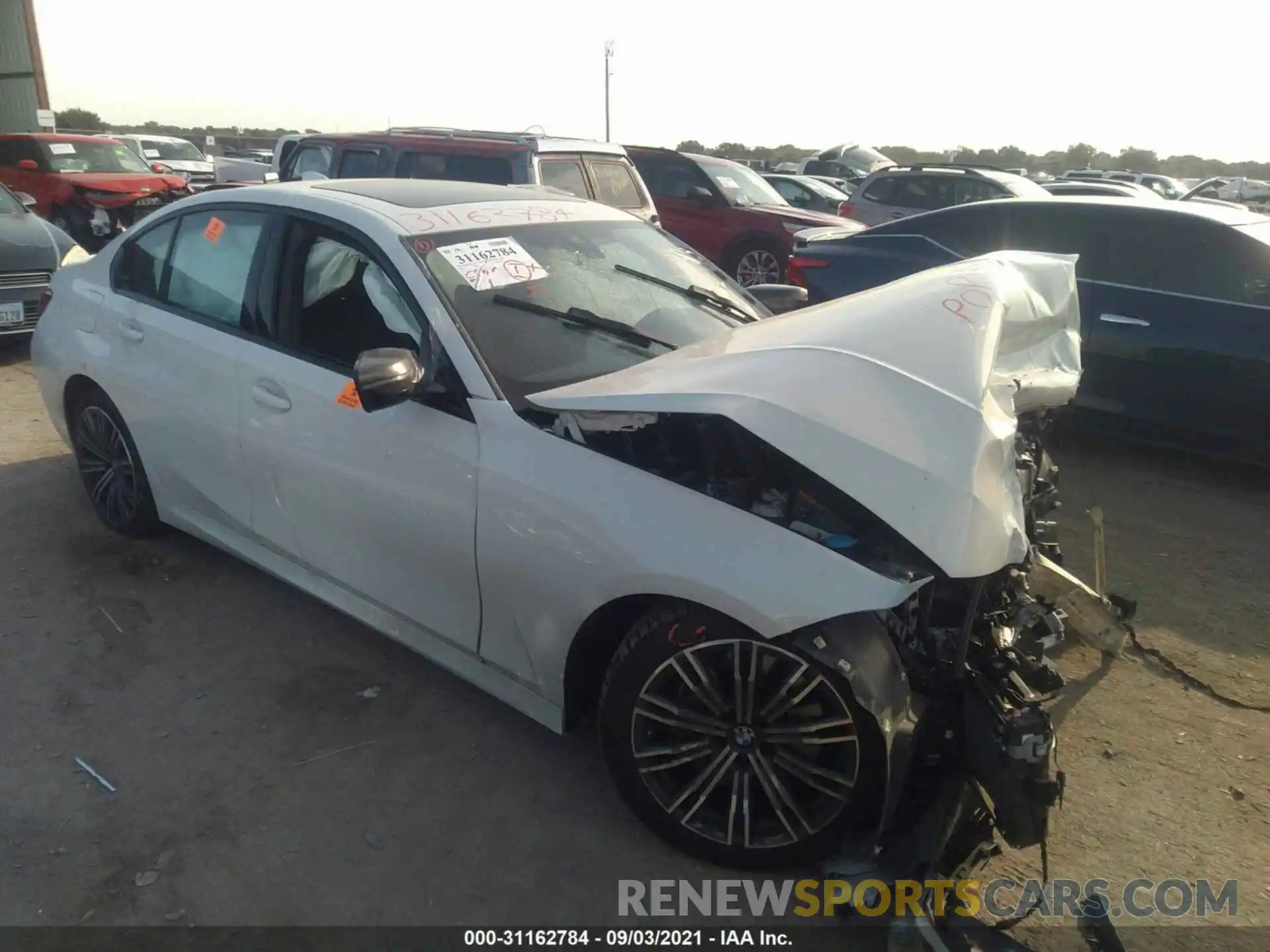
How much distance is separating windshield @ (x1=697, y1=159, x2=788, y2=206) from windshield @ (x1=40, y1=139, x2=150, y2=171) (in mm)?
8318

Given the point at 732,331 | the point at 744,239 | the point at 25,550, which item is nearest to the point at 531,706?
the point at 732,331

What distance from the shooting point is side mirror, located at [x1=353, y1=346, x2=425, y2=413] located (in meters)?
2.71

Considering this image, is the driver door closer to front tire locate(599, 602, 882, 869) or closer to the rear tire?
front tire locate(599, 602, 882, 869)

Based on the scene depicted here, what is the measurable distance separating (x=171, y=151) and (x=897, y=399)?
27066mm

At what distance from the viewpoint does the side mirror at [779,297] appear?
4.52 m

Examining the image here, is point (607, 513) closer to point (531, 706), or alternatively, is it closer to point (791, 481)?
point (791, 481)

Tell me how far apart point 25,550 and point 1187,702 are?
4.91 meters

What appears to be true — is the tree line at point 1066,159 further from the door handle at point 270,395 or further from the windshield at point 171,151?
the door handle at point 270,395

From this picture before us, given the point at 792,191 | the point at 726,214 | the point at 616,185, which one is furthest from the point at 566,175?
the point at 792,191

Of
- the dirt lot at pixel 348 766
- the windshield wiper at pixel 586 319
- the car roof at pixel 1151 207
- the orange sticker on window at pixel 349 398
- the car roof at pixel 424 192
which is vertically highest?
the car roof at pixel 424 192

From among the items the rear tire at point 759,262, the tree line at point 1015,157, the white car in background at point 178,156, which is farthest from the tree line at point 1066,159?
the rear tire at point 759,262

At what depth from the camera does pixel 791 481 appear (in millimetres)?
2586

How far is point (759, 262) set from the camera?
1077 cm

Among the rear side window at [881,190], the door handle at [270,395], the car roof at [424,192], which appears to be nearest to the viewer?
the door handle at [270,395]
